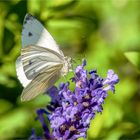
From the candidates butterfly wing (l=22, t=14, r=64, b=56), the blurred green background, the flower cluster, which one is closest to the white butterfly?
butterfly wing (l=22, t=14, r=64, b=56)

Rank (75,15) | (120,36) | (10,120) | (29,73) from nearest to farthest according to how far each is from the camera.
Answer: (29,73) < (10,120) < (75,15) < (120,36)

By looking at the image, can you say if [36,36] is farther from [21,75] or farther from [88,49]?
[88,49]

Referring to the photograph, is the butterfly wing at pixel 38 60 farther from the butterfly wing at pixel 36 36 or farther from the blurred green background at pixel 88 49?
the blurred green background at pixel 88 49

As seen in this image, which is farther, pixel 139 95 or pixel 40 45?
pixel 139 95

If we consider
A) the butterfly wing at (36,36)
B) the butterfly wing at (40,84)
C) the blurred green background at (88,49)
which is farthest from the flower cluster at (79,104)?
the blurred green background at (88,49)

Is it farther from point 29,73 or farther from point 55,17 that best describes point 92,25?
point 29,73

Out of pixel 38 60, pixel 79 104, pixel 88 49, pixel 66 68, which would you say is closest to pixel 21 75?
pixel 38 60

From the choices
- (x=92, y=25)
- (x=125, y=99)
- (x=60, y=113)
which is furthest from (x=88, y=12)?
(x=60, y=113)
